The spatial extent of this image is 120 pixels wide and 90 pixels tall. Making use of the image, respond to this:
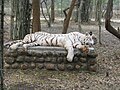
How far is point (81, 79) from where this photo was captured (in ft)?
19.0

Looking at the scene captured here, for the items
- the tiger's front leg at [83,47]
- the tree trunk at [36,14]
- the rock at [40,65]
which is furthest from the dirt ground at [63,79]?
the tree trunk at [36,14]

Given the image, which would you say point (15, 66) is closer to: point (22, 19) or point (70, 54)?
point (70, 54)

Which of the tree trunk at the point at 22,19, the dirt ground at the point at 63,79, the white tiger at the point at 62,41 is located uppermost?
the tree trunk at the point at 22,19

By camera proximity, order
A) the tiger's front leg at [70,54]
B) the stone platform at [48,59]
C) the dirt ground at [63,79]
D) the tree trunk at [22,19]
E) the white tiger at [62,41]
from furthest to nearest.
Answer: the tree trunk at [22,19], the white tiger at [62,41], the stone platform at [48,59], the tiger's front leg at [70,54], the dirt ground at [63,79]

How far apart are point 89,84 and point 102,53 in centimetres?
308

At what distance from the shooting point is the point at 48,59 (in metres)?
6.24

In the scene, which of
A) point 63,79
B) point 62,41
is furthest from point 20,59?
point 63,79

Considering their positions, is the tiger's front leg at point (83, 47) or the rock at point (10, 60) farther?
the rock at point (10, 60)

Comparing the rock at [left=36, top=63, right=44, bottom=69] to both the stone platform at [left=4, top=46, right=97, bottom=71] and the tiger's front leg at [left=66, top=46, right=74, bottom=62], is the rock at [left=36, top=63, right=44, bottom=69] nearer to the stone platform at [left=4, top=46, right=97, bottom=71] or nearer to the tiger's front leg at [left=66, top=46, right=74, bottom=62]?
the stone platform at [left=4, top=46, right=97, bottom=71]

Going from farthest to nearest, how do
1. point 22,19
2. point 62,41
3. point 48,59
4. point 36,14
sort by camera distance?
1. point 22,19
2. point 36,14
3. point 62,41
4. point 48,59

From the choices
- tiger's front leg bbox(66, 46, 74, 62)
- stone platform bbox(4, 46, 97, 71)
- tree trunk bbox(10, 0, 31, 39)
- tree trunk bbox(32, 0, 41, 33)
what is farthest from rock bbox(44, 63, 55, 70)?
tree trunk bbox(10, 0, 31, 39)

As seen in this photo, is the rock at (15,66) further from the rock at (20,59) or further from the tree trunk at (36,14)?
the tree trunk at (36,14)

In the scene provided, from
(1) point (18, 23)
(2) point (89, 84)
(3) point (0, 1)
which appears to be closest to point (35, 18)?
(1) point (18, 23)

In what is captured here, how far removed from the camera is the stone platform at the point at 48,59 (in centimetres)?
622
